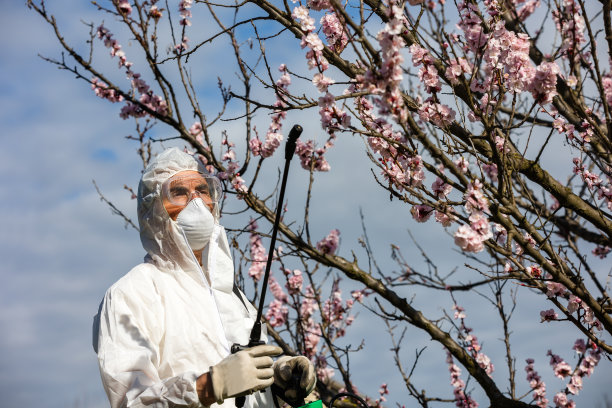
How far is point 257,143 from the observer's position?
16.8 feet

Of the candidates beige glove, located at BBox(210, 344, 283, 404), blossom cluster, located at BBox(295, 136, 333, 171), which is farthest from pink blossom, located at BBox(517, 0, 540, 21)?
beige glove, located at BBox(210, 344, 283, 404)

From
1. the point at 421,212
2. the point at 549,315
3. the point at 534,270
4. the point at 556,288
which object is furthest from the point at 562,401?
the point at 421,212

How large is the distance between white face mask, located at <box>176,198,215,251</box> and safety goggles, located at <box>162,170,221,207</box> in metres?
0.06

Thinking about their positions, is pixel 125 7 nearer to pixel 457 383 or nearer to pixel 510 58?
pixel 510 58

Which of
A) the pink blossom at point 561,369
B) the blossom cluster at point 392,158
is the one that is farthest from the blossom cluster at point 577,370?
the blossom cluster at point 392,158

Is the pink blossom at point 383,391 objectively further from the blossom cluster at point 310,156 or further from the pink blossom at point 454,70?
the pink blossom at point 454,70

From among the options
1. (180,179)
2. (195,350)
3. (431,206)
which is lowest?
(195,350)

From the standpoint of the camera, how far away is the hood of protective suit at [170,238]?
302 centimetres

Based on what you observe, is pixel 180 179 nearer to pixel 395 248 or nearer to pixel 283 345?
pixel 283 345

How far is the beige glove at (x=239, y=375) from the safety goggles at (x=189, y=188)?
0.97 metres

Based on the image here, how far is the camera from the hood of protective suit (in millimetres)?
3020

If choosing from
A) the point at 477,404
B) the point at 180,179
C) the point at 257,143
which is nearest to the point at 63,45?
the point at 257,143

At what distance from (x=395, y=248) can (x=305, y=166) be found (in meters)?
1.29

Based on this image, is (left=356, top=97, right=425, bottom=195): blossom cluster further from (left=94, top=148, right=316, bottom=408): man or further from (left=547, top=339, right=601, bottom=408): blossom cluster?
(left=547, top=339, right=601, bottom=408): blossom cluster
